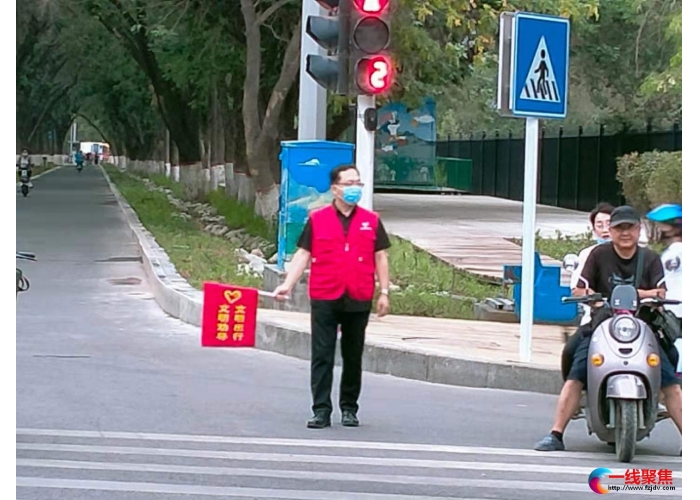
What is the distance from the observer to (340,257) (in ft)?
28.1

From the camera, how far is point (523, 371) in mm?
10516

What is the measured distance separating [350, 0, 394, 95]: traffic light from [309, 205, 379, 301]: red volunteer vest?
250cm

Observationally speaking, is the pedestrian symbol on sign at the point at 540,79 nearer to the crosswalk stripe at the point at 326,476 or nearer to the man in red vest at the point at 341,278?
the man in red vest at the point at 341,278

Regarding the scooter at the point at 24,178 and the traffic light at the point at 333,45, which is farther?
the scooter at the point at 24,178

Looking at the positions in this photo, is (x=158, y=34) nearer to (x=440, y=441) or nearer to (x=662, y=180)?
(x=662, y=180)

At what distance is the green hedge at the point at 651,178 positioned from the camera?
2159cm

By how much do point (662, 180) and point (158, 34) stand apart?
10.8m

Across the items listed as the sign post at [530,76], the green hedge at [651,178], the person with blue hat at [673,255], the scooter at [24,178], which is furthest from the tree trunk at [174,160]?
the person with blue hat at [673,255]

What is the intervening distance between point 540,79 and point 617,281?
115 inches

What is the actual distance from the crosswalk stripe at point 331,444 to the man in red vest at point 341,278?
55 centimetres

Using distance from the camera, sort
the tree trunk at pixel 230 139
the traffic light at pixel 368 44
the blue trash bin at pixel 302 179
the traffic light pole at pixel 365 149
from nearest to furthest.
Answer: the traffic light at pixel 368 44 < the traffic light pole at pixel 365 149 < the blue trash bin at pixel 302 179 < the tree trunk at pixel 230 139

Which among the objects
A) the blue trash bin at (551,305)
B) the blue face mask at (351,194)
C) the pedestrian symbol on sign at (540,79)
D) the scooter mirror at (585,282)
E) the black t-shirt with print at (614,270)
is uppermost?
the pedestrian symbol on sign at (540,79)

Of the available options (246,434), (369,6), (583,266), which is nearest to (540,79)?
(369,6)

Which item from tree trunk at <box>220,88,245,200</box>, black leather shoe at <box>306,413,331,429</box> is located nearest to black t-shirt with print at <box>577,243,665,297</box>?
black leather shoe at <box>306,413,331,429</box>
